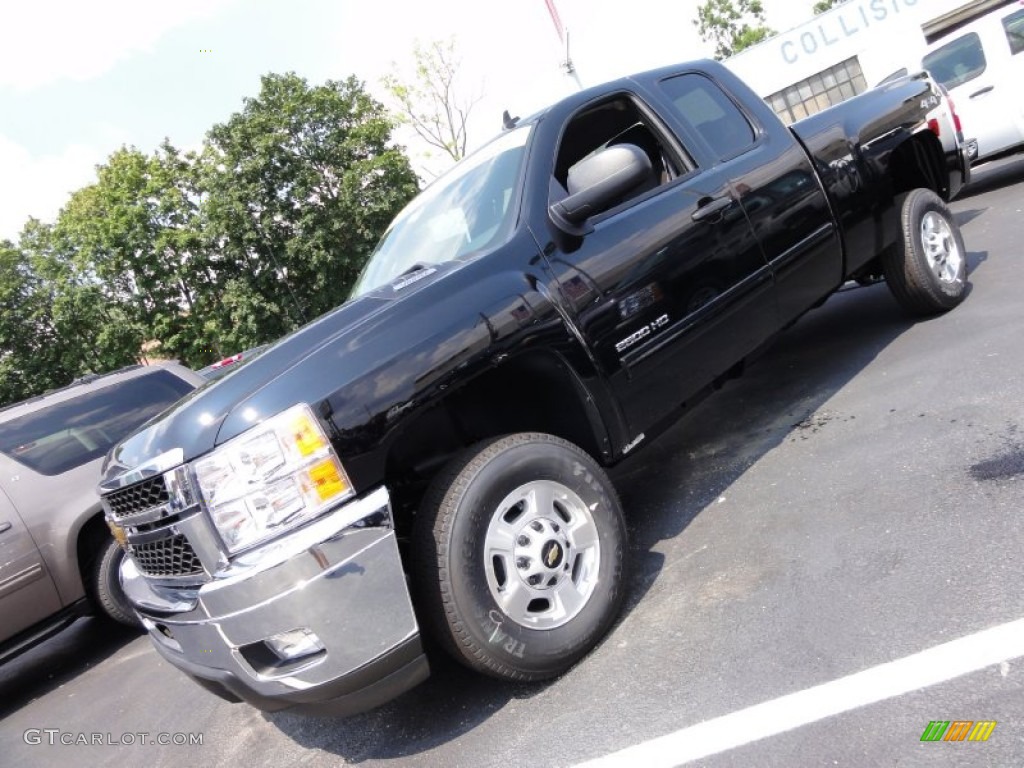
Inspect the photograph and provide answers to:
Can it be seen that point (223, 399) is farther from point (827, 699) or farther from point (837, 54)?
point (837, 54)

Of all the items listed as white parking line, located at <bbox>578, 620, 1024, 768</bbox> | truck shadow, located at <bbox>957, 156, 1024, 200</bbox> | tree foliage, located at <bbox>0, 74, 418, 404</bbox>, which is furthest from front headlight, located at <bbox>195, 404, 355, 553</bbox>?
tree foliage, located at <bbox>0, 74, 418, 404</bbox>

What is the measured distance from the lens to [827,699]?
2.12 m

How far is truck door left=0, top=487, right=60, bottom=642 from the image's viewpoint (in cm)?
459

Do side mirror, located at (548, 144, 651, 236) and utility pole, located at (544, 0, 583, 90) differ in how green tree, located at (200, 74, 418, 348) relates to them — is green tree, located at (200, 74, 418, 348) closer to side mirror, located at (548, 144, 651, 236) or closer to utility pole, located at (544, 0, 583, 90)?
utility pole, located at (544, 0, 583, 90)

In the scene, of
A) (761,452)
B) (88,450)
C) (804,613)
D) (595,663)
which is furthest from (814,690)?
(88,450)

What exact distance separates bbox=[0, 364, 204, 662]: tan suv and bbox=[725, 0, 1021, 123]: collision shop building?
88.1ft

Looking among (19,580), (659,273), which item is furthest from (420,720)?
(19,580)

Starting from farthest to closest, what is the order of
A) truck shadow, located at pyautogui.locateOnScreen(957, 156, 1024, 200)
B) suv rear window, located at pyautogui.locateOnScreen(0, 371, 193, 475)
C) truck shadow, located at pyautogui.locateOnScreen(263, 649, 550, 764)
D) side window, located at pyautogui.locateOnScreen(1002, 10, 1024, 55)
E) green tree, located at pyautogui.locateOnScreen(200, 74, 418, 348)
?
green tree, located at pyautogui.locateOnScreen(200, 74, 418, 348) < truck shadow, located at pyautogui.locateOnScreen(957, 156, 1024, 200) < side window, located at pyautogui.locateOnScreen(1002, 10, 1024, 55) < suv rear window, located at pyautogui.locateOnScreen(0, 371, 193, 475) < truck shadow, located at pyautogui.locateOnScreen(263, 649, 550, 764)

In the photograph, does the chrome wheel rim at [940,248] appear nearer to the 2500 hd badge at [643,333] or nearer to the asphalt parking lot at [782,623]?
the asphalt parking lot at [782,623]

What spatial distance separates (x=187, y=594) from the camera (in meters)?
2.45

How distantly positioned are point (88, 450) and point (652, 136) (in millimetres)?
4448

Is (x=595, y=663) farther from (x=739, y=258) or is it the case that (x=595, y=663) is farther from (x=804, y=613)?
(x=739, y=258)

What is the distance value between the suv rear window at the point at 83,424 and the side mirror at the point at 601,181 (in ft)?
10.4

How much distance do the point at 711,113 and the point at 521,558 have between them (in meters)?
2.78
